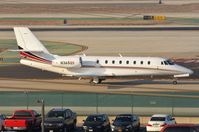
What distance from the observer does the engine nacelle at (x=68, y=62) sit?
210ft

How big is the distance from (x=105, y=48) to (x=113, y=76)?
2949 cm

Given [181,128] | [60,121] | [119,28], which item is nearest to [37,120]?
[60,121]

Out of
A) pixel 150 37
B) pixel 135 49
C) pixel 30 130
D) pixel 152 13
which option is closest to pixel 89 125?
pixel 30 130

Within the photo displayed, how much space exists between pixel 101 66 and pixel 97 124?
23.8 meters

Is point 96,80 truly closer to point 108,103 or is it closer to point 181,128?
point 108,103

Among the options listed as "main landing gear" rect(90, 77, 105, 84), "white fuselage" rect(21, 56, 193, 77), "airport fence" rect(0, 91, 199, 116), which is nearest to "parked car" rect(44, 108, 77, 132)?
"airport fence" rect(0, 91, 199, 116)

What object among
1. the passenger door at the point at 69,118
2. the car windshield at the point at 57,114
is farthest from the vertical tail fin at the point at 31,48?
the car windshield at the point at 57,114

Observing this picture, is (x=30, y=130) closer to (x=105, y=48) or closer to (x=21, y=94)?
(x=21, y=94)

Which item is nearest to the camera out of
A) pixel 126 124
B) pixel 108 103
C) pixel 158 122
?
pixel 126 124

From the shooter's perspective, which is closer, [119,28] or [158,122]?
[158,122]

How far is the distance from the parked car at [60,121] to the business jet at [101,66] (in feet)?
68.6

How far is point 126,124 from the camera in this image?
133ft

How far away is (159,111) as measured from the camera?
151 feet

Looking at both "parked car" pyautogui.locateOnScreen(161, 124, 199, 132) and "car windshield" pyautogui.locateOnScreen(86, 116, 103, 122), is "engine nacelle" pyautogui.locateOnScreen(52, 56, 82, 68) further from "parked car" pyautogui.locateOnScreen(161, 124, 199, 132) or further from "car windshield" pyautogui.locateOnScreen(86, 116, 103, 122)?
"parked car" pyautogui.locateOnScreen(161, 124, 199, 132)
